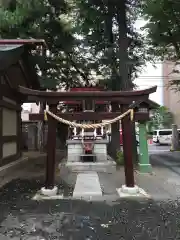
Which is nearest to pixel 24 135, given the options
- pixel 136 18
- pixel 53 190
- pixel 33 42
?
pixel 136 18

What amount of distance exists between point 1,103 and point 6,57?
3.08 m

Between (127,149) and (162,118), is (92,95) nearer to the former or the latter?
(127,149)

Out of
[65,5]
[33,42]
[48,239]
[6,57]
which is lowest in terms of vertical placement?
[48,239]

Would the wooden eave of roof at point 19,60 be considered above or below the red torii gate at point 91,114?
above

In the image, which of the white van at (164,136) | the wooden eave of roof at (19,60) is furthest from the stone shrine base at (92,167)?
the white van at (164,136)

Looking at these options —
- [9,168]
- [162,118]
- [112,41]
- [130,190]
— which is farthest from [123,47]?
[162,118]

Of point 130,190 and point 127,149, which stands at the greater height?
point 127,149

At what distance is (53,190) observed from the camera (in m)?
9.09

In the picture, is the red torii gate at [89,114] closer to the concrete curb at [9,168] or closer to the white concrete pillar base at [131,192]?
the white concrete pillar base at [131,192]

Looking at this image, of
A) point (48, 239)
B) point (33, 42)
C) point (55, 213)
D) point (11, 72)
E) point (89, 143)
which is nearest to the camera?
point (48, 239)

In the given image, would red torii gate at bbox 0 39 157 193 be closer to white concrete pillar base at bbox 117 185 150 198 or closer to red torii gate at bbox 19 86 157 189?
red torii gate at bbox 19 86 157 189

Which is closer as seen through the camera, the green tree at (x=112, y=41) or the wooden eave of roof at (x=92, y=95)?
the wooden eave of roof at (x=92, y=95)

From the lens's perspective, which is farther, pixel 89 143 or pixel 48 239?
pixel 89 143

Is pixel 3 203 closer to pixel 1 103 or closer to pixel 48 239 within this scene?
pixel 48 239
